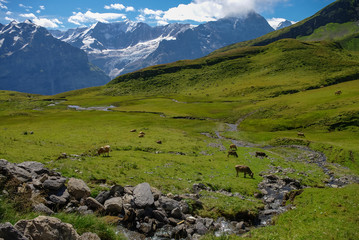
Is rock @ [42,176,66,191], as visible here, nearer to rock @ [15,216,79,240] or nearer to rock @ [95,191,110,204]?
rock @ [95,191,110,204]

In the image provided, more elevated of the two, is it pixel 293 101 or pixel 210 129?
pixel 293 101

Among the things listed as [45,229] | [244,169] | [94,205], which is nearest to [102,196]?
[94,205]

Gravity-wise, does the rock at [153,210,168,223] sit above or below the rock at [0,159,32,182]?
below

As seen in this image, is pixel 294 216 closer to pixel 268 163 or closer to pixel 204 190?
pixel 204 190

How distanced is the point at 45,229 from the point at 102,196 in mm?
7231

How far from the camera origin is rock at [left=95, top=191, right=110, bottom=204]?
648 inches

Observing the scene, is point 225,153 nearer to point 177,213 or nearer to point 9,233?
point 177,213

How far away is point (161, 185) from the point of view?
2259 centimetres

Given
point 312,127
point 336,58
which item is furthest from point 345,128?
point 336,58

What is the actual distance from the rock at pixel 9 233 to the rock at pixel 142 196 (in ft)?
28.6

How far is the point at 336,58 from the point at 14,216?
215171mm

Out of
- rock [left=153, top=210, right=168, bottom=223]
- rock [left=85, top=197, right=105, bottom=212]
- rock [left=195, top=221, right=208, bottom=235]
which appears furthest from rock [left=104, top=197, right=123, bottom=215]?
rock [left=195, top=221, right=208, bottom=235]

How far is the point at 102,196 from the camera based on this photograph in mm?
16688

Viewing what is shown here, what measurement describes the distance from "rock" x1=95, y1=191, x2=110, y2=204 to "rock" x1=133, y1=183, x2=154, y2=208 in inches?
80.4
